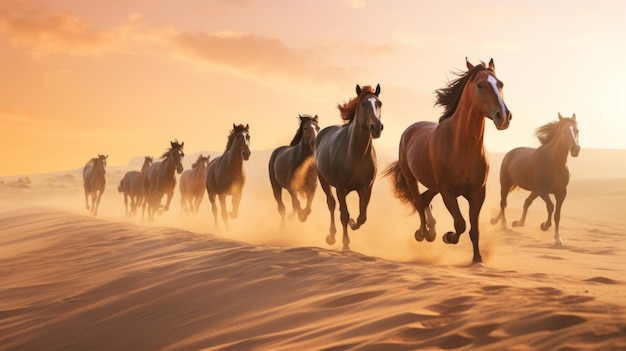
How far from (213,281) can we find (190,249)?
2861 mm

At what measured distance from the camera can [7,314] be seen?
737cm

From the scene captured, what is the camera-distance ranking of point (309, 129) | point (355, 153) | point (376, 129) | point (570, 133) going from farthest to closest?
1. point (570, 133)
2. point (309, 129)
3. point (355, 153)
4. point (376, 129)

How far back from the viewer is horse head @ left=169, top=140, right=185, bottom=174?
65.5 feet

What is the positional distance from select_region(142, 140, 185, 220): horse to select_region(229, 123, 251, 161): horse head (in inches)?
171

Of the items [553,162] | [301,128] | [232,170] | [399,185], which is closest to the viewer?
[399,185]

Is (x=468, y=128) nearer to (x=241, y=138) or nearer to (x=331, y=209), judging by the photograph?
(x=331, y=209)

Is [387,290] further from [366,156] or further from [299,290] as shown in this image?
[366,156]

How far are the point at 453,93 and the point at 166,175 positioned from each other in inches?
551

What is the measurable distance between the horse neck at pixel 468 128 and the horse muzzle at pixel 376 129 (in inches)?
50.5

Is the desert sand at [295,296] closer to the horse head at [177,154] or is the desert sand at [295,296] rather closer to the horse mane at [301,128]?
the horse mane at [301,128]

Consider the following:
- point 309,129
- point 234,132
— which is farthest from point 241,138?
point 309,129

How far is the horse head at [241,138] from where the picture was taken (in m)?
15.4

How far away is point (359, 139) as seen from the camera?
10.3 m

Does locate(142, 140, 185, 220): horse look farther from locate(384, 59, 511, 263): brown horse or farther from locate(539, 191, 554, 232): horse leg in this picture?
locate(384, 59, 511, 263): brown horse
